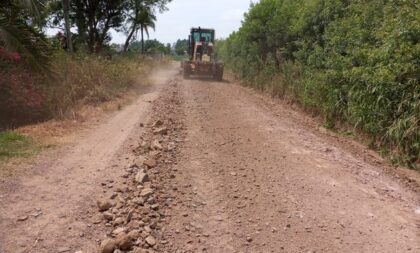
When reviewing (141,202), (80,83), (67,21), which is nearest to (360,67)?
(141,202)

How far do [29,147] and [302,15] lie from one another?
26.7ft

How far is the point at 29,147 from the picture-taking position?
662 centimetres

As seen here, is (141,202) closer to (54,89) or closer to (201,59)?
(54,89)

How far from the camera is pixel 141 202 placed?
177 inches

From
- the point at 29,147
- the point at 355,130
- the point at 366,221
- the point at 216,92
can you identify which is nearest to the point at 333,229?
the point at 366,221

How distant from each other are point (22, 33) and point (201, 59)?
43.8 ft

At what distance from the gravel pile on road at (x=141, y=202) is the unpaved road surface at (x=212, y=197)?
14 mm

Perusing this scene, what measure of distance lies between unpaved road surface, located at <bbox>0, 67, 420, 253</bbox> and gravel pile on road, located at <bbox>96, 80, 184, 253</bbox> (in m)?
0.01

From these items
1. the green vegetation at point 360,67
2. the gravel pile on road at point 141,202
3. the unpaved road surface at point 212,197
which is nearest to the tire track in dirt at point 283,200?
the unpaved road surface at point 212,197

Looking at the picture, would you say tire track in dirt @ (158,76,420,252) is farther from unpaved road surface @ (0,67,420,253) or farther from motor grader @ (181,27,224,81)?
motor grader @ (181,27,224,81)

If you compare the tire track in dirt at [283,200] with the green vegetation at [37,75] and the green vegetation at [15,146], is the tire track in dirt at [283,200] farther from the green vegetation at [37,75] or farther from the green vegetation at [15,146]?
the green vegetation at [37,75]

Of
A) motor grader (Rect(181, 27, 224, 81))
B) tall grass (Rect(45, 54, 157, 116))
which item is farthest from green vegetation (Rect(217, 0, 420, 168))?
motor grader (Rect(181, 27, 224, 81))

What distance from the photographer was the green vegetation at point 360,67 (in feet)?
21.3

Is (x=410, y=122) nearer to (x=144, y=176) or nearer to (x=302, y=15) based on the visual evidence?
(x=144, y=176)
